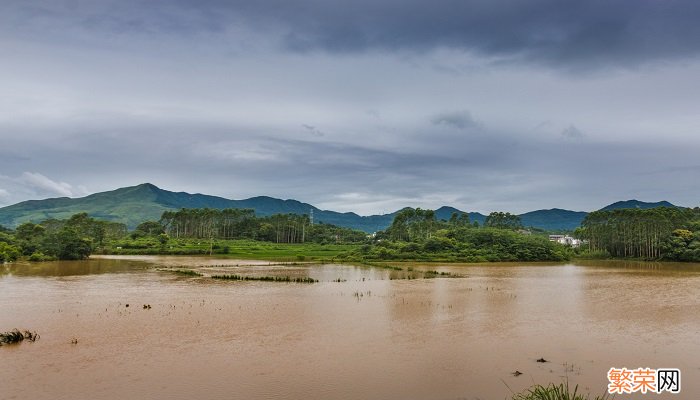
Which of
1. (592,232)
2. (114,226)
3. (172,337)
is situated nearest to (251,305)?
(172,337)

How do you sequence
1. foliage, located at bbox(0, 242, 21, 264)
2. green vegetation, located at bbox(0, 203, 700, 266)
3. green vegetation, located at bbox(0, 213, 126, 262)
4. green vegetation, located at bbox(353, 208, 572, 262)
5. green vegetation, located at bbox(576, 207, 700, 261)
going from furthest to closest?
green vegetation, located at bbox(576, 207, 700, 261) < green vegetation, located at bbox(353, 208, 572, 262) < green vegetation, located at bbox(0, 203, 700, 266) < green vegetation, located at bbox(0, 213, 126, 262) < foliage, located at bbox(0, 242, 21, 264)

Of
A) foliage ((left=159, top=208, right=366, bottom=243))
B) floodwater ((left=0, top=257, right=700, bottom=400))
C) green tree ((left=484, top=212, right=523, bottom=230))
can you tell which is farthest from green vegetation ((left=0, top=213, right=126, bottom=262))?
green tree ((left=484, top=212, right=523, bottom=230))

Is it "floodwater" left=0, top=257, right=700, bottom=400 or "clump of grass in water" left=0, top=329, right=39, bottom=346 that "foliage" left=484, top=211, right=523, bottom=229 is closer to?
"floodwater" left=0, top=257, right=700, bottom=400

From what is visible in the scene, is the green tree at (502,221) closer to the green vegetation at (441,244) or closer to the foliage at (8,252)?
the green vegetation at (441,244)

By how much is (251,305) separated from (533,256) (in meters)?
47.9

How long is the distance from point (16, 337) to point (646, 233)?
67189 mm

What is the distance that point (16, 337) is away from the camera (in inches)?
512

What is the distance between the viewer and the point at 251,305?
1953 cm

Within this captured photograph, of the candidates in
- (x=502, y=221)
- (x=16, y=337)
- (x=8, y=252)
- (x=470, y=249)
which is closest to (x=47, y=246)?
(x=8, y=252)

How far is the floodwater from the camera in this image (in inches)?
380

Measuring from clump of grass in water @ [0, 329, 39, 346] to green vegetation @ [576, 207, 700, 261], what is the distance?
62860mm

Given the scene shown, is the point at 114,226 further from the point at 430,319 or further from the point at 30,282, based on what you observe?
the point at 430,319

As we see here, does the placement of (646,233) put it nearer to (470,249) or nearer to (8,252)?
(470,249)

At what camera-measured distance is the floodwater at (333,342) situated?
966cm
